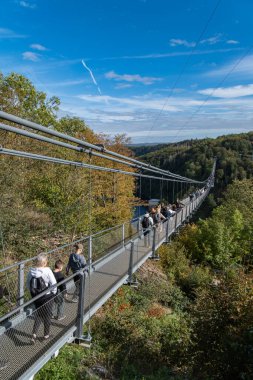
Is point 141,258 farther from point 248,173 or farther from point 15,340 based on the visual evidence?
point 248,173

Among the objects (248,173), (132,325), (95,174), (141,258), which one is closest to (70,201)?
(95,174)

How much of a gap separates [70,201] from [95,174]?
12.9ft

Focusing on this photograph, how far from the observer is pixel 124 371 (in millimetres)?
8008

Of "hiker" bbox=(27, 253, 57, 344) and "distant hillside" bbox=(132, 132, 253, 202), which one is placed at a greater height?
"distant hillside" bbox=(132, 132, 253, 202)

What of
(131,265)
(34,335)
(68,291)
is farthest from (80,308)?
(131,265)

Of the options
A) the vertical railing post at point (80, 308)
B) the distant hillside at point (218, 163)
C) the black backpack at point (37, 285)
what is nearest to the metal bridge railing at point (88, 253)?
the black backpack at point (37, 285)

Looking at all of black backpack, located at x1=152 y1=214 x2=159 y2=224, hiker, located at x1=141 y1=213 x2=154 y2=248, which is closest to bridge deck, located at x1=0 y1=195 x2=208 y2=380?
hiker, located at x1=141 y1=213 x2=154 y2=248

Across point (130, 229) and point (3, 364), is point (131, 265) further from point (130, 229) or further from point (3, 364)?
point (3, 364)

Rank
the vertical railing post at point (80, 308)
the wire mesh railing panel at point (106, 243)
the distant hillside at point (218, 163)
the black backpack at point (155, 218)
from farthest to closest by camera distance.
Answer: the distant hillside at point (218, 163) → the black backpack at point (155, 218) → the wire mesh railing panel at point (106, 243) → the vertical railing post at point (80, 308)

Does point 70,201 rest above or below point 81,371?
above

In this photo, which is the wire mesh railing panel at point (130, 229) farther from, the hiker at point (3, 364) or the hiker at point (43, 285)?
the hiker at point (3, 364)

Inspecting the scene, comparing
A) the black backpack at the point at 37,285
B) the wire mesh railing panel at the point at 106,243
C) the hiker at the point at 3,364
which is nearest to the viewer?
the hiker at the point at 3,364

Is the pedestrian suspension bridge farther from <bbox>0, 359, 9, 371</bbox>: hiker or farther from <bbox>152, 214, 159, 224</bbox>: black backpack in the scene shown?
<bbox>152, 214, 159, 224</bbox>: black backpack

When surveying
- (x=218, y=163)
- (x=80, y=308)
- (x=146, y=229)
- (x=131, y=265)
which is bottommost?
(x=131, y=265)
